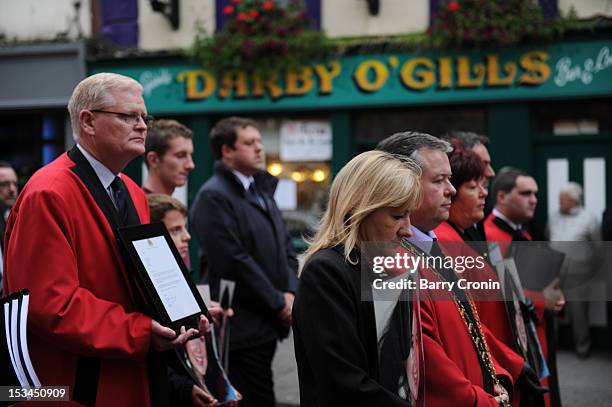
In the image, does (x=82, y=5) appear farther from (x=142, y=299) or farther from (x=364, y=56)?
(x=142, y=299)

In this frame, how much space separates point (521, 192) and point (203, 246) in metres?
2.14

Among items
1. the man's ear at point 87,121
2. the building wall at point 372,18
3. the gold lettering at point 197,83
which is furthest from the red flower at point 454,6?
the man's ear at point 87,121

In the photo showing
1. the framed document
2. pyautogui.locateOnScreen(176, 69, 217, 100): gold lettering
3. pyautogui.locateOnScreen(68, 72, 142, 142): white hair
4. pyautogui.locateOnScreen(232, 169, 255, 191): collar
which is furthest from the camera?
pyautogui.locateOnScreen(176, 69, 217, 100): gold lettering

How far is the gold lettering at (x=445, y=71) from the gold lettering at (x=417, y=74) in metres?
0.11

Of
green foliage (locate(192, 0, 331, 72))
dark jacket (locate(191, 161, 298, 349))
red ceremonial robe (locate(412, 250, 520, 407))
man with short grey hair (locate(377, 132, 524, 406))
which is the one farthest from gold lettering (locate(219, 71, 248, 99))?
red ceremonial robe (locate(412, 250, 520, 407))

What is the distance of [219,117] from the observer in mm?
10789

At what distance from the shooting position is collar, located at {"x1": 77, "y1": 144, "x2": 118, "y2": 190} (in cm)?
279

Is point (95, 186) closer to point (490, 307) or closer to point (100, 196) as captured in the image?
point (100, 196)

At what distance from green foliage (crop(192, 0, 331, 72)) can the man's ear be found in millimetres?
7361

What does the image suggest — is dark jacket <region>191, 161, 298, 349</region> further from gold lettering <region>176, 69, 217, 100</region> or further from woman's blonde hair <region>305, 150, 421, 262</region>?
gold lettering <region>176, 69, 217, 100</region>

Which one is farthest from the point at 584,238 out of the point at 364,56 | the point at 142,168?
the point at 142,168

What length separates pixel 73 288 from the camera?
248cm

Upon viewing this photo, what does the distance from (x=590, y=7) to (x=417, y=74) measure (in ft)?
7.30

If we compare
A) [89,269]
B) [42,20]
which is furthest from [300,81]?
[89,269]
